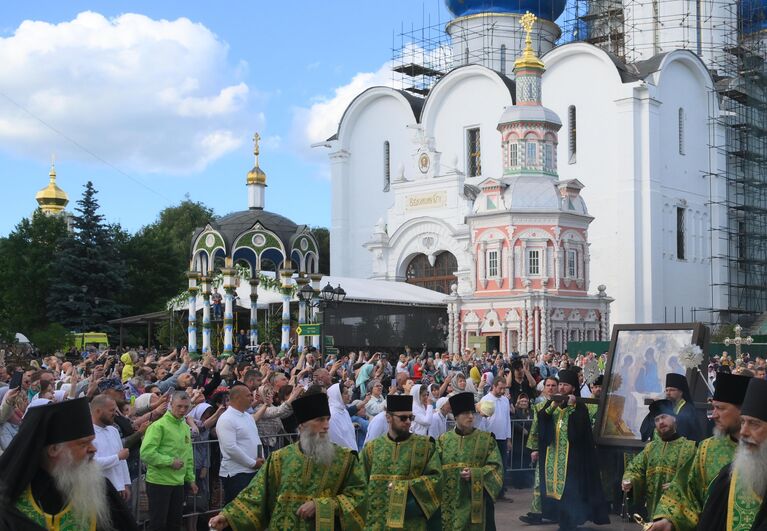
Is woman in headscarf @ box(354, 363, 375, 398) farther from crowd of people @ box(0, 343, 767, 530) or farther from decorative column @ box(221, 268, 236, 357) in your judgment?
decorative column @ box(221, 268, 236, 357)

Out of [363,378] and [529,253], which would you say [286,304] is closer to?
[529,253]

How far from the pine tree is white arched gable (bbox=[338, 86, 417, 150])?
45.9 feet

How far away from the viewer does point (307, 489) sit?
21.5ft

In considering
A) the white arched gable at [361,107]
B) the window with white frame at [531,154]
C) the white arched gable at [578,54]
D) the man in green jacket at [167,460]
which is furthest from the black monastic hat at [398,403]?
the white arched gable at [361,107]

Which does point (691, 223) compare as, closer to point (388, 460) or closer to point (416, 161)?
point (416, 161)

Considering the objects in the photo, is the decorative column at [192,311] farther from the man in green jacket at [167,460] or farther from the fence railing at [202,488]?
the man in green jacket at [167,460]

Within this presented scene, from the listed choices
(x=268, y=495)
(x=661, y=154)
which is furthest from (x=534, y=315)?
(x=268, y=495)

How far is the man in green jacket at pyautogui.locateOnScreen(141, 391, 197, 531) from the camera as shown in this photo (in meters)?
9.12

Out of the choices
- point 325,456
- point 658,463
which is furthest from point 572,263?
point 325,456

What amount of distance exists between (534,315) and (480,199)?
4723mm

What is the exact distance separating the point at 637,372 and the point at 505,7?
44194mm

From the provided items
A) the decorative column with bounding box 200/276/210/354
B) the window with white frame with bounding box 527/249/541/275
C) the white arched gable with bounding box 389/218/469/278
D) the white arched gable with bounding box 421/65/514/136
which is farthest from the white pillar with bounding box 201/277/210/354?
the white arched gable with bounding box 421/65/514/136

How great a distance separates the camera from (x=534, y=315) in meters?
38.9

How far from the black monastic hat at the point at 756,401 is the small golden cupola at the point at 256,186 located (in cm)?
3508
